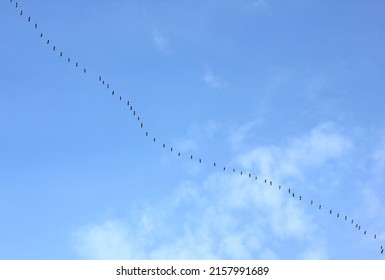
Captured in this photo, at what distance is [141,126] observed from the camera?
81125mm
